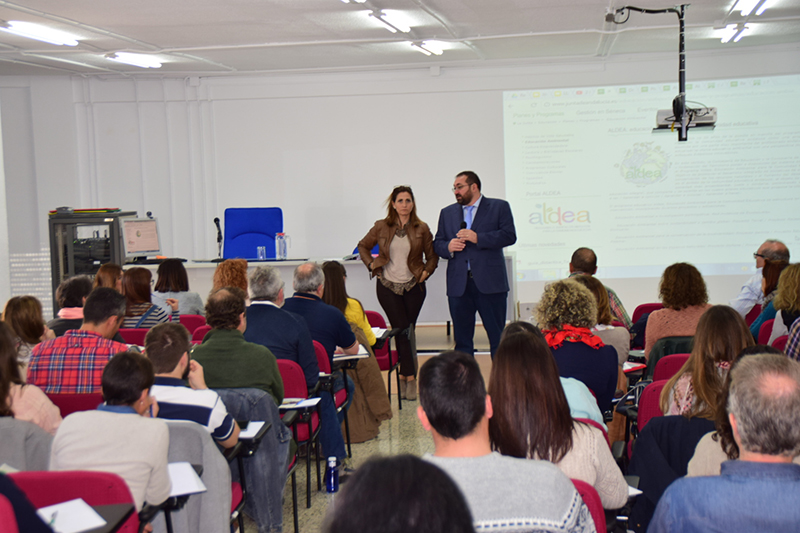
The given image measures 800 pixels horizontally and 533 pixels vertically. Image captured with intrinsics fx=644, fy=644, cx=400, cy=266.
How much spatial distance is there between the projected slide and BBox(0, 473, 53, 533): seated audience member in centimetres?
723

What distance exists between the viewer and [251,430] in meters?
2.34

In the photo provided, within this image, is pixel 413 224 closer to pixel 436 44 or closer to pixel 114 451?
pixel 436 44

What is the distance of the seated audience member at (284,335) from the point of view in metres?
3.13

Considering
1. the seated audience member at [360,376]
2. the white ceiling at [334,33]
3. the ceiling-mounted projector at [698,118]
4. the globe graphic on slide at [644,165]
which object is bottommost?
the seated audience member at [360,376]

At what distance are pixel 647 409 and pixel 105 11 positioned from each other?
549cm

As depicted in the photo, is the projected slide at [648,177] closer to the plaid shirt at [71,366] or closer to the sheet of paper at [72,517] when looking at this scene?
the plaid shirt at [71,366]

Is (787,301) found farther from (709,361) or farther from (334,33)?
(334,33)

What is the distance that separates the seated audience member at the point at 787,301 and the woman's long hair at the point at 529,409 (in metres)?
2.18

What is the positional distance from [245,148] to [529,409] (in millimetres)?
7485

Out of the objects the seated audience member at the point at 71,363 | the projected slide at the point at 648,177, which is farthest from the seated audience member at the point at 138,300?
the projected slide at the point at 648,177

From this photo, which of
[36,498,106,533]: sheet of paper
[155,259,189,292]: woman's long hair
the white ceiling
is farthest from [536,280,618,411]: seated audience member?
the white ceiling

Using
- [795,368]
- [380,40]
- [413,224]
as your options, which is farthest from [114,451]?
[380,40]

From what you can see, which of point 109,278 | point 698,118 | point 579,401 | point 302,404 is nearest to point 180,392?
point 302,404

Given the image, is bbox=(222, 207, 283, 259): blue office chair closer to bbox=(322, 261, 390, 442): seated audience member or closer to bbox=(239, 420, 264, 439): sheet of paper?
bbox=(322, 261, 390, 442): seated audience member
